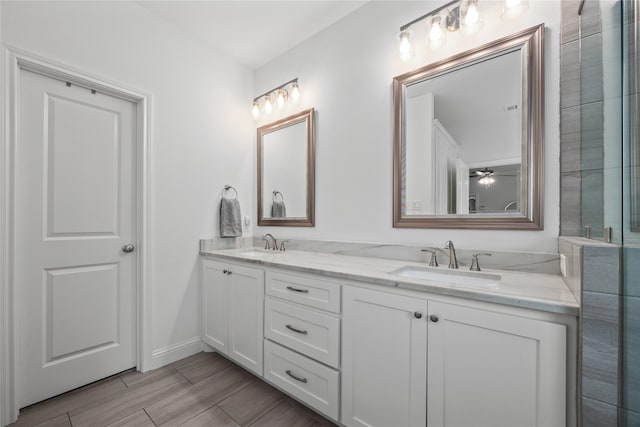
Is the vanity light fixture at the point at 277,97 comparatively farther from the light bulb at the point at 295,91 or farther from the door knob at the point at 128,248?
the door knob at the point at 128,248

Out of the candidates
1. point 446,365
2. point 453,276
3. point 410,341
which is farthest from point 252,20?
point 446,365

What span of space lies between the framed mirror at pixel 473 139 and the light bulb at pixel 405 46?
0.36ft

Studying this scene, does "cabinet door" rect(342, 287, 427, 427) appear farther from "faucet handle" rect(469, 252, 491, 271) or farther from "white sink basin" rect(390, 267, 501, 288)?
"faucet handle" rect(469, 252, 491, 271)

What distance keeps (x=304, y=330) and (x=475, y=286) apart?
874 millimetres

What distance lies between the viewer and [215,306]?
207 cm

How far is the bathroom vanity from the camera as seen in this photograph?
2.83 ft

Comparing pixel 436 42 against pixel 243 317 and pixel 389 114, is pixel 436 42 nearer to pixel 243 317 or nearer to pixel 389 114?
pixel 389 114

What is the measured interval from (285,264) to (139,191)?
1237mm

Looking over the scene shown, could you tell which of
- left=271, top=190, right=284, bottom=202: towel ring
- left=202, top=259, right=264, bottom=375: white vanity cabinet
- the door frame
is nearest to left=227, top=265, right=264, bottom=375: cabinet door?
left=202, top=259, right=264, bottom=375: white vanity cabinet

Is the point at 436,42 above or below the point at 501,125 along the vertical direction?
above

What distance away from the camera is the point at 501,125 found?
1.39 m

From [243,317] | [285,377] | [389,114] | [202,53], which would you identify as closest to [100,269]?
[243,317]

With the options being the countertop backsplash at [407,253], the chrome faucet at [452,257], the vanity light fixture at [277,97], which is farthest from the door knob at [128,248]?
the chrome faucet at [452,257]

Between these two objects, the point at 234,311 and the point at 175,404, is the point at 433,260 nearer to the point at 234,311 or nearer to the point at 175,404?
the point at 234,311
